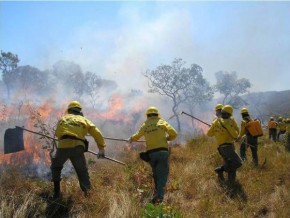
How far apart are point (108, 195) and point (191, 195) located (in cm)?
219

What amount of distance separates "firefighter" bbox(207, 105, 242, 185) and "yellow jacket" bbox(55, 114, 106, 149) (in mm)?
3209

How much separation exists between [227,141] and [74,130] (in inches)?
151

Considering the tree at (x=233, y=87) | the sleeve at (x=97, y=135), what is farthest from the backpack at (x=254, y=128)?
the tree at (x=233, y=87)

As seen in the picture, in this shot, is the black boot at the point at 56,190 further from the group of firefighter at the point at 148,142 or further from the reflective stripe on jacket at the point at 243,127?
the reflective stripe on jacket at the point at 243,127

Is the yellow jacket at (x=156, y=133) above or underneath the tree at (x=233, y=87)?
underneath

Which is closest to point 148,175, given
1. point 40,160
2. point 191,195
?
point 191,195

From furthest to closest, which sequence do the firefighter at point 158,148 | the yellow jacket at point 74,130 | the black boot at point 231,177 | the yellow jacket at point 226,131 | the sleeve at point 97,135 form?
the yellow jacket at point 226,131
the black boot at point 231,177
the firefighter at point 158,148
the sleeve at point 97,135
the yellow jacket at point 74,130

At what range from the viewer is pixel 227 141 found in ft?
27.3

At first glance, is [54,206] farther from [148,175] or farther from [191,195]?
[191,195]

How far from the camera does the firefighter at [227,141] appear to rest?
815 centimetres

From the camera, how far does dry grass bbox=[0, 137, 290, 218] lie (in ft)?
18.3

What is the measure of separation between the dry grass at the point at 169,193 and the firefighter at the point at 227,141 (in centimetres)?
29

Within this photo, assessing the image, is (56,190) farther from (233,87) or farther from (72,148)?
(233,87)

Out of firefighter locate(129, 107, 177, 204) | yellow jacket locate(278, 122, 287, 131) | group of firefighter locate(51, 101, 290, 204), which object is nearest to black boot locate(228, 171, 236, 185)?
group of firefighter locate(51, 101, 290, 204)
